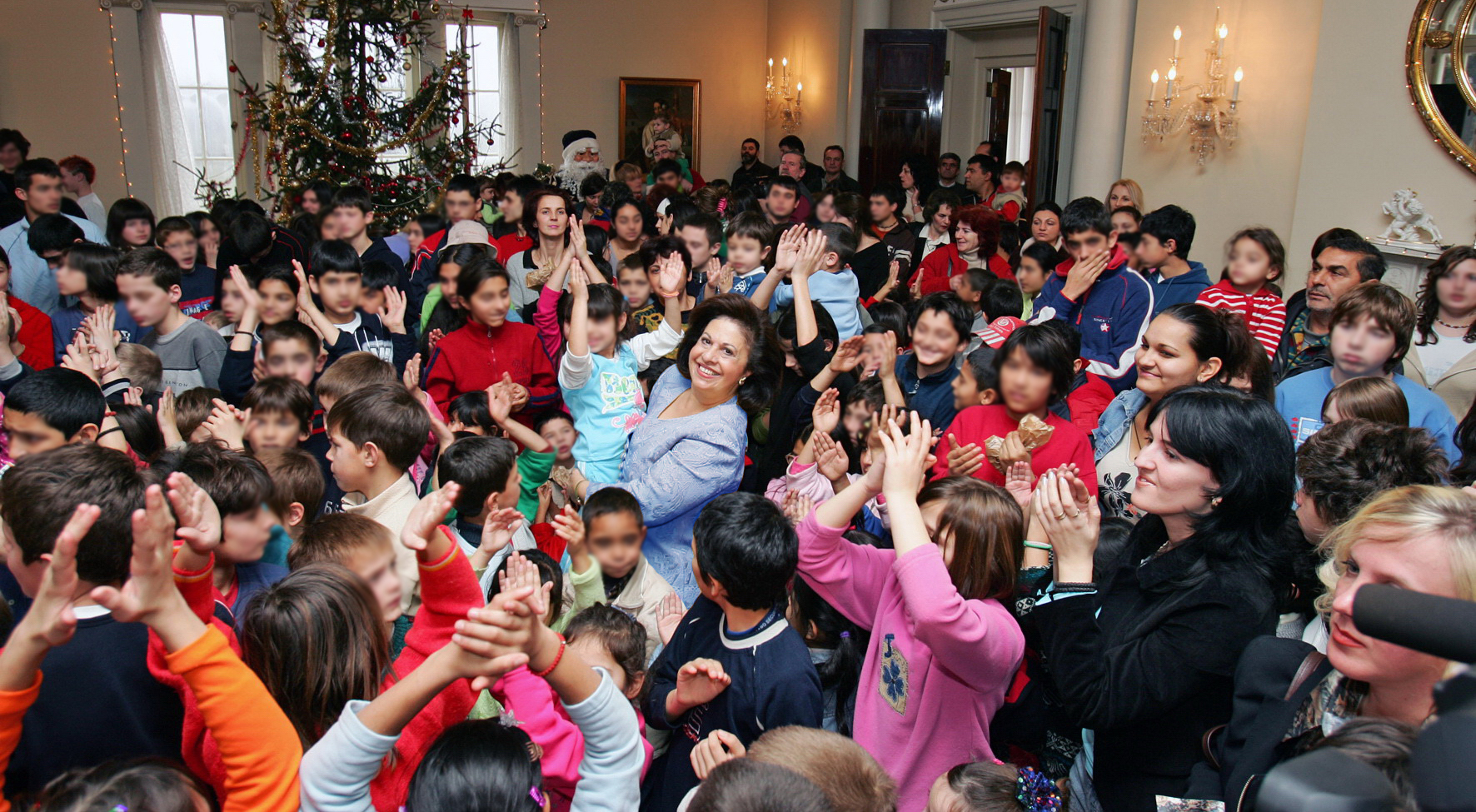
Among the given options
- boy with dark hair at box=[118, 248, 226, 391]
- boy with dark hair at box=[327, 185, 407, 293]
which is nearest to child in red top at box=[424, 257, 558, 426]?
boy with dark hair at box=[118, 248, 226, 391]

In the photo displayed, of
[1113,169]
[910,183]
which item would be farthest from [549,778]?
[910,183]

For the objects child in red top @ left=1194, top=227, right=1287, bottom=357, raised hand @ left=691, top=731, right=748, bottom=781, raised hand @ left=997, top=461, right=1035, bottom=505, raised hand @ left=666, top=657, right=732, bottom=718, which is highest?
child in red top @ left=1194, top=227, right=1287, bottom=357

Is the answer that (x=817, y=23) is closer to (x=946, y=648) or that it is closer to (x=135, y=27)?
(x=135, y=27)

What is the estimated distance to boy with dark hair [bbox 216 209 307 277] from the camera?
479 cm

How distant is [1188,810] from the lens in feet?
4.31

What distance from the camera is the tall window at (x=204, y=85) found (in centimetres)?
1020

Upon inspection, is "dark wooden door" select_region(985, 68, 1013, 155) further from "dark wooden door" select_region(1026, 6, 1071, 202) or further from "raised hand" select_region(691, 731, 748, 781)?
"raised hand" select_region(691, 731, 748, 781)

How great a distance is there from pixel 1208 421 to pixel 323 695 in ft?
5.10

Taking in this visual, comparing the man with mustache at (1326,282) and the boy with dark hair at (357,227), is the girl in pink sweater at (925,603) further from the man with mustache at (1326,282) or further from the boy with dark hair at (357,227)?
the boy with dark hair at (357,227)

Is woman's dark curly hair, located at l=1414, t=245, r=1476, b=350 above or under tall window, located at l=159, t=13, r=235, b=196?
under

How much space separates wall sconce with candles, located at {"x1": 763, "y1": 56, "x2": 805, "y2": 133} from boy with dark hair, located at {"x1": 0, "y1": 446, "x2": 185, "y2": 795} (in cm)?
1163

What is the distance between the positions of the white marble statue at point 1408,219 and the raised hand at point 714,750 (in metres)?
6.03

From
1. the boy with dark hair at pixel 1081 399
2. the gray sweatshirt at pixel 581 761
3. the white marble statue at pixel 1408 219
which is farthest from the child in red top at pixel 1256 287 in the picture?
the gray sweatshirt at pixel 581 761

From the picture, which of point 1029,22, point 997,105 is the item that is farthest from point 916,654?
point 997,105
